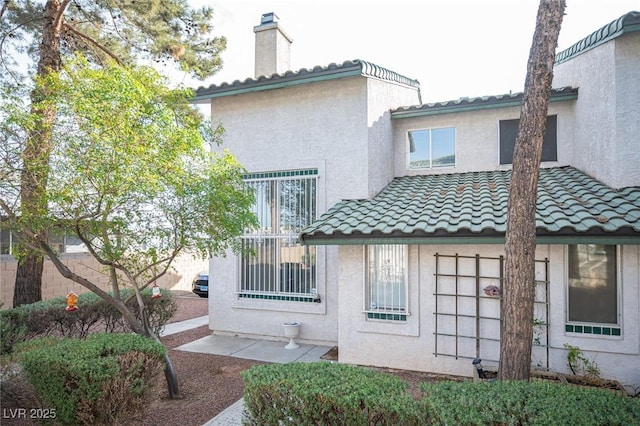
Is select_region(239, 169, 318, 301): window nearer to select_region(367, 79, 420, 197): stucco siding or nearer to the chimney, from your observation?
select_region(367, 79, 420, 197): stucco siding

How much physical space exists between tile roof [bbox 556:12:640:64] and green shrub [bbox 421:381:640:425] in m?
6.78

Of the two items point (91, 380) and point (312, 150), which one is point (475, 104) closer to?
point (312, 150)

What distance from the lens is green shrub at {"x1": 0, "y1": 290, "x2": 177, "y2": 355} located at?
24.2 feet

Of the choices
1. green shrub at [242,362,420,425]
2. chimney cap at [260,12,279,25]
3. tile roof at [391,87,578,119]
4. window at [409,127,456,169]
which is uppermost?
chimney cap at [260,12,279,25]

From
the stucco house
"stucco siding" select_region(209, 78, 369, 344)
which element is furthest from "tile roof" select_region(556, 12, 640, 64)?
"stucco siding" select_region(209, 78, 369, 344)

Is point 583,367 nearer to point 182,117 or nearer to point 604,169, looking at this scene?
point 604,169

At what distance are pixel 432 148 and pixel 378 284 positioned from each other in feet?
14.0

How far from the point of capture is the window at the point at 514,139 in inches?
371

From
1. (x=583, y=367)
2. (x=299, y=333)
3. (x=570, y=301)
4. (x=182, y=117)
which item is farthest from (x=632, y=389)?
(x=182, y=117)

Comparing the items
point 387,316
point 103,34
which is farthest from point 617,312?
point 103,34

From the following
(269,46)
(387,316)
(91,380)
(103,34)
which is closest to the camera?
(91,380)

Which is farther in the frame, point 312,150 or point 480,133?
point 312,150

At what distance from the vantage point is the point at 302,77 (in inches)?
376

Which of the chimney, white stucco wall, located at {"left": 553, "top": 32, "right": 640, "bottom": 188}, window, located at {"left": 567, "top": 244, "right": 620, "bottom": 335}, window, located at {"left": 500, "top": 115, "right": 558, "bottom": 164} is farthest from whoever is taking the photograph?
the chimney
